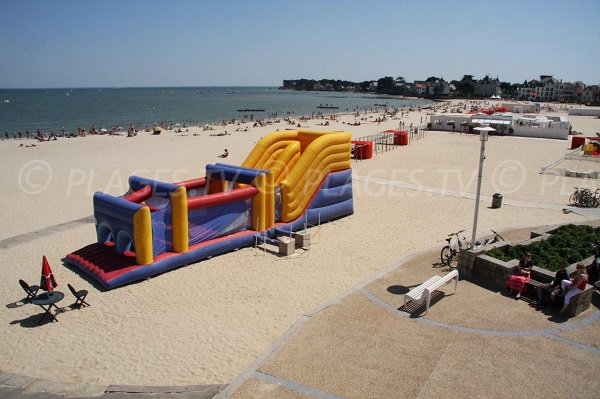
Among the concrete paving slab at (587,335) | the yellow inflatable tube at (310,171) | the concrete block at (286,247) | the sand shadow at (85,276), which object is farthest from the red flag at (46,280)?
the concrete paving slab at (587,335)

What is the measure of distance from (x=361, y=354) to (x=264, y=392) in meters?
1.69

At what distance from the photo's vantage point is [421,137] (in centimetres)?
3831

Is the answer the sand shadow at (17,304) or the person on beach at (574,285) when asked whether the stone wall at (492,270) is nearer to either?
the person on beach at (574,285)

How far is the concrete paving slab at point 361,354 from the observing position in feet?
20.5

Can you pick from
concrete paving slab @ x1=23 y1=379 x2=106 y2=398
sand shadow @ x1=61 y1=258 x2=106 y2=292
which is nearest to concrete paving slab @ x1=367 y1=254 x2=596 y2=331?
concrete paving slab @ x1=23 y1=379 x2=106 y2=398

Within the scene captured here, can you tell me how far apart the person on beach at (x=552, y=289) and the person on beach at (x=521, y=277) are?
0.33 m

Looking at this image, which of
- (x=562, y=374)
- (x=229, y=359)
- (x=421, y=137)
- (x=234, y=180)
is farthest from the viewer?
(x=421, y=137)

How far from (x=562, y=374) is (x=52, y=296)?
29.4ft

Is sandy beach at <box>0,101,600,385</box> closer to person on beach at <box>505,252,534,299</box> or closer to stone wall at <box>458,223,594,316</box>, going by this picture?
stone wall at <box>458,223,594,316</box>

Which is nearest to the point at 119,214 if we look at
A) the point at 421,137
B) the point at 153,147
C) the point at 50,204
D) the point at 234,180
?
the point at 234,180

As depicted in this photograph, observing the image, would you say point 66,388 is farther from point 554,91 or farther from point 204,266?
point 554,91

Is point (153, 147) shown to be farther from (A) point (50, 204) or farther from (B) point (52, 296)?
(B) point (52, 296)

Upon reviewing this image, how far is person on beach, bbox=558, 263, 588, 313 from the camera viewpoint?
322 inches

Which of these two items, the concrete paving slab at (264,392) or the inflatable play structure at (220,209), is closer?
the concrete paving slab at (264,392)
